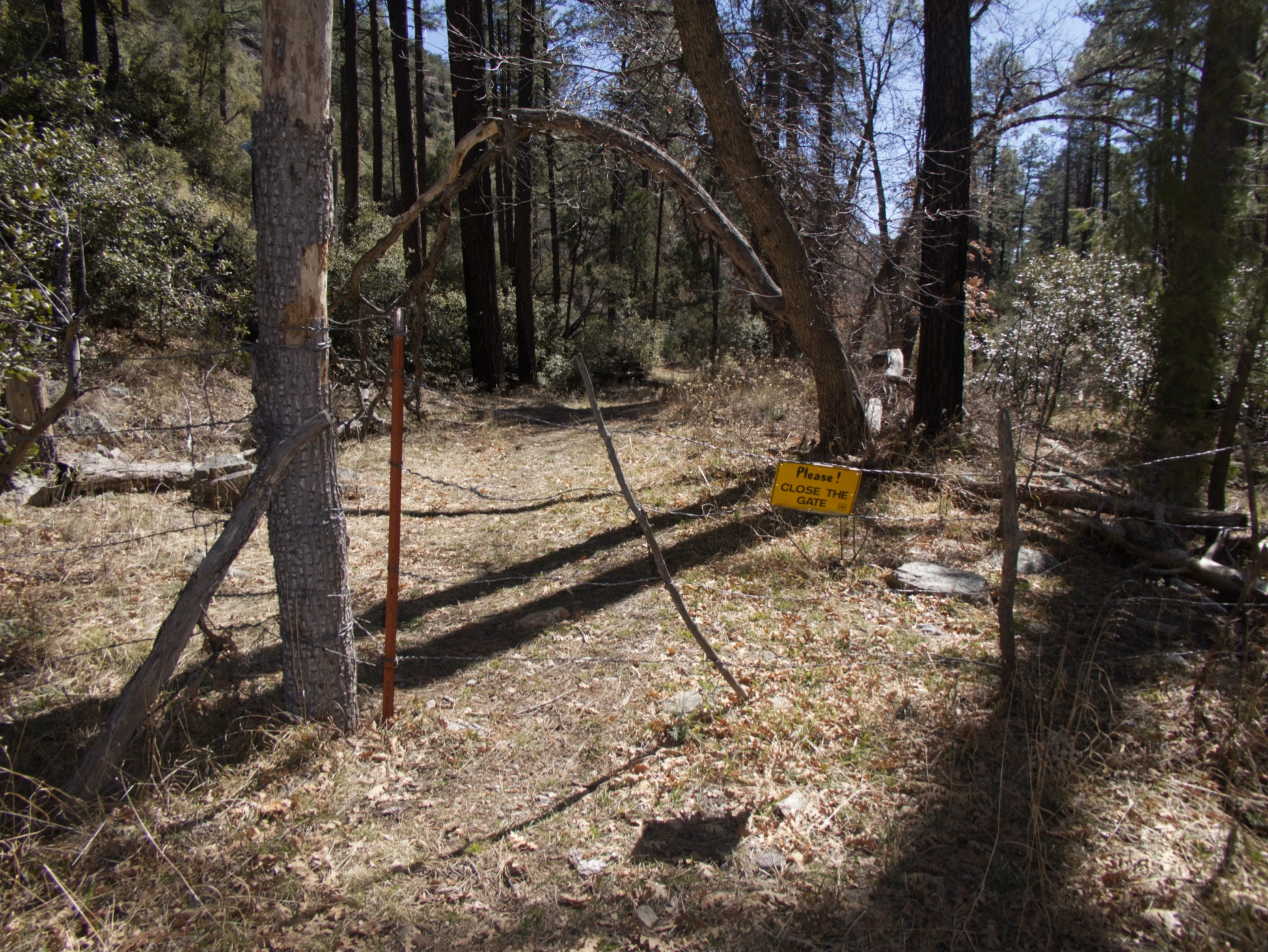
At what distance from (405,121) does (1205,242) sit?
16651mm

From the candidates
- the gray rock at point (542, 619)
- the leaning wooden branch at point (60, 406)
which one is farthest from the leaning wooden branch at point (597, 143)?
the gray rock at point (542, 619)

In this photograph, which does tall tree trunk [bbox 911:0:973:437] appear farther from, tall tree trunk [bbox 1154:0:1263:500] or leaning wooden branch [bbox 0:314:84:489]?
leaning wooden branch [bbox 0:314:84:489]

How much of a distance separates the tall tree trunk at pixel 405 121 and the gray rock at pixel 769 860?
1489 centimetres

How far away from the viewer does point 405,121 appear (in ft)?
57.0

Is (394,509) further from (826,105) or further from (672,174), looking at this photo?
(826,105)

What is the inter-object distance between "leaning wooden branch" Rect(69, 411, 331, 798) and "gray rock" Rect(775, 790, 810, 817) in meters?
2.62

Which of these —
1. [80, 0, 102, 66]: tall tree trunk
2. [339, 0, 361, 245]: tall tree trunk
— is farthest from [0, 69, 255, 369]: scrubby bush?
[80, 0, 102, 66]: tall tree trunk

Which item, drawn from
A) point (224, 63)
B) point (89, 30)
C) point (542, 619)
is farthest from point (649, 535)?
point (224, 63)

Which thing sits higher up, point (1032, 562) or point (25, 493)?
point (25, 493)

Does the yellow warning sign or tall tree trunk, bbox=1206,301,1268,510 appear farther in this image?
tall tree trunk, bbox=1206,301,1268,510

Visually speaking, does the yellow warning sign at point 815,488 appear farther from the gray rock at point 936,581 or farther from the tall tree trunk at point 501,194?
the tall tree trunk at point 501,194

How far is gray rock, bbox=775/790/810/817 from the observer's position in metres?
3.25

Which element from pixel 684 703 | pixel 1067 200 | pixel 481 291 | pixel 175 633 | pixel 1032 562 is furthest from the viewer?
pixel 1067 200

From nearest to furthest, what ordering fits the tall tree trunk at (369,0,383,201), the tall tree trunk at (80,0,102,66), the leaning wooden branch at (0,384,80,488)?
the leaning wooden branch at (0,384,80,488)
the tall tree trunk at (80,0,102,66)
the tall tree trunk at (369,0,383,201)
